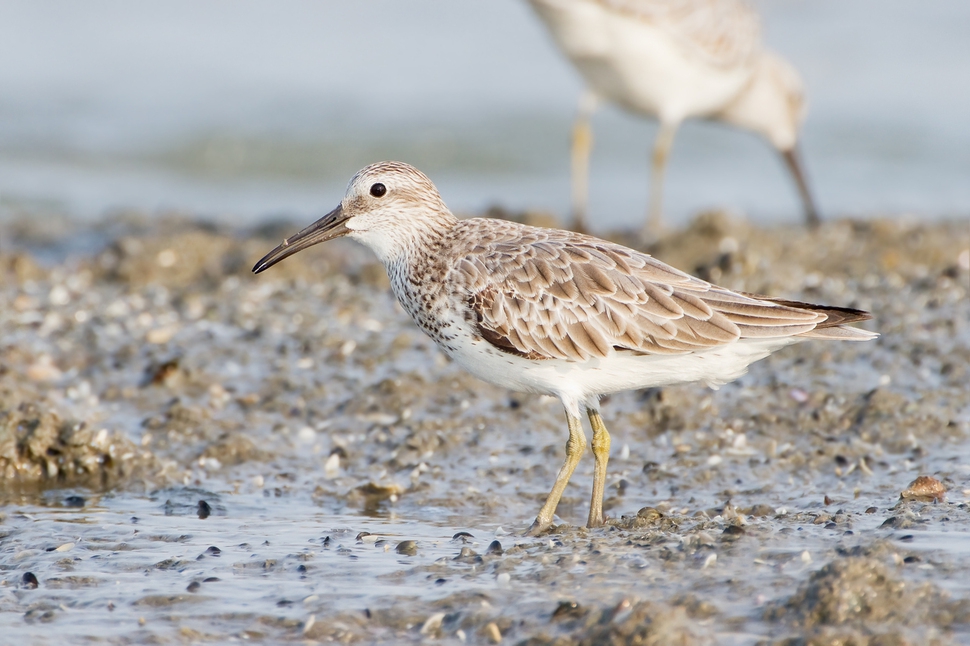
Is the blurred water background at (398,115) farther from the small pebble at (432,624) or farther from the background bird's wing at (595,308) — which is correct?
the small pebble at (432,624)

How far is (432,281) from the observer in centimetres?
603

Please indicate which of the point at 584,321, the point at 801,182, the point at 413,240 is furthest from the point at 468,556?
the point at 801,182

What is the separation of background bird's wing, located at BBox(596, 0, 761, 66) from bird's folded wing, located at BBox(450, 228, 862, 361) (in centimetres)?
606

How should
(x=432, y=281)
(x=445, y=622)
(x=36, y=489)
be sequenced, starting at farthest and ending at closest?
(x=36, y=489) → (x=432, y=281) → (x=445, y=622)

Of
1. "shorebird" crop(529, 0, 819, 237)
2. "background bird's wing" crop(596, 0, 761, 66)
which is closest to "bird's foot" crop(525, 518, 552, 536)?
"shorebird" crop(529, 0, 819, 237)

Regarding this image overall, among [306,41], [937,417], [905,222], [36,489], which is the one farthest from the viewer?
[306,41]

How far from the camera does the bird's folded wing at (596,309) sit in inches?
229

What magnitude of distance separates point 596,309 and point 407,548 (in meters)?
1.50

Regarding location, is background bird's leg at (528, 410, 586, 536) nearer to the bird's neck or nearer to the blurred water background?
the bird's neck

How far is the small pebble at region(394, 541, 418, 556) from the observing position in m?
5.46

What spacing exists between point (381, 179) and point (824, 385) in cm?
333

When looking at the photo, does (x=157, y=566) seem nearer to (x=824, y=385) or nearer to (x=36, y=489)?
(x=36, y=489)

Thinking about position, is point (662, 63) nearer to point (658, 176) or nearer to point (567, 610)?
point (658, 176)

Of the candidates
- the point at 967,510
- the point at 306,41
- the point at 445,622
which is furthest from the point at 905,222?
the point at 306,41
